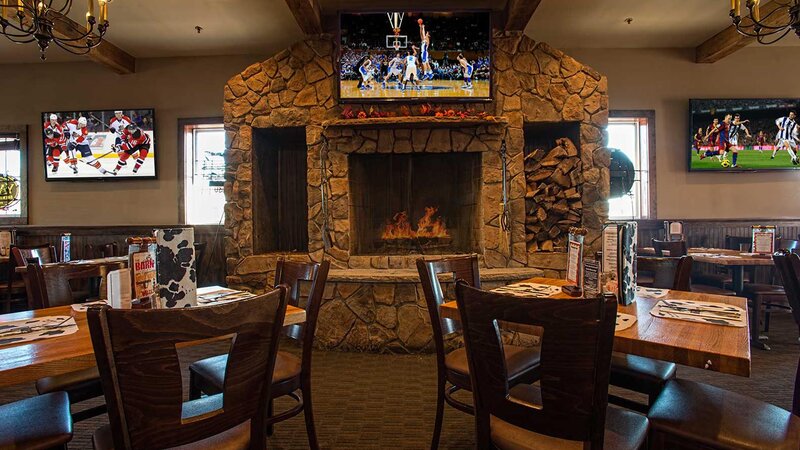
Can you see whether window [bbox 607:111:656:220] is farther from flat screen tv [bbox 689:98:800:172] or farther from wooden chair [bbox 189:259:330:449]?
wooden chair [bbox 189:259:330:449]

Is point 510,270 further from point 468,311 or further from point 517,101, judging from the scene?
point 468,311

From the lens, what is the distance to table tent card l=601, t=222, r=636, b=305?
1.52m

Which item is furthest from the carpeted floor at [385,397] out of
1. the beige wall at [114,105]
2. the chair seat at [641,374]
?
the beige wall at [114,105]

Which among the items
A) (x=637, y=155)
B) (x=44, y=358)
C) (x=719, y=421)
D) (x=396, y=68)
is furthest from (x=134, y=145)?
(x=637, y=155)

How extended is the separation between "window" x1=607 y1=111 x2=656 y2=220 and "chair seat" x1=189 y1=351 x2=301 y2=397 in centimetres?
433

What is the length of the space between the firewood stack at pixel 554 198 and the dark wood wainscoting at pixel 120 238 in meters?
3.57

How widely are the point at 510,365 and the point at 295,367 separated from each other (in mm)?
900

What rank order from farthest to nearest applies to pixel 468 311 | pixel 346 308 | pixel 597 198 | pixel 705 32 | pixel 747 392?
pixel 705 32 < pixel 597 198 < pixel 346 308 < pixel 747 392 < pixel 468 311

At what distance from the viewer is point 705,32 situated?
452cm

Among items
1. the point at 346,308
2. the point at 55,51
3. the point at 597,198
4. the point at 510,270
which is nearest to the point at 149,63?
the point at 55,51

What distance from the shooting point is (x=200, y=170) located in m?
5.12

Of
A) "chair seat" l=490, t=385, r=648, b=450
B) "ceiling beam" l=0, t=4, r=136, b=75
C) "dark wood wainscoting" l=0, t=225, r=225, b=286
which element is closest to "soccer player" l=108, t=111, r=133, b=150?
"ceiling beam" l=0, t=4, r=136, b=75

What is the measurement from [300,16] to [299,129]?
1.00m

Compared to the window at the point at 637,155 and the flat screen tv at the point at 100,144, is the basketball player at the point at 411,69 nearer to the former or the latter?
the window at the point at 637,155
